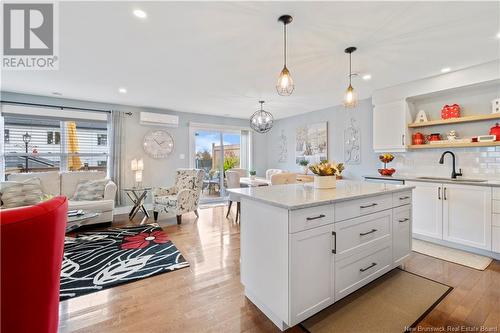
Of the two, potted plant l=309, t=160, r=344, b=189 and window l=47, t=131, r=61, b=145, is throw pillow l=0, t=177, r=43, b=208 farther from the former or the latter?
potted plant l=309, t=160, r=344, b=189

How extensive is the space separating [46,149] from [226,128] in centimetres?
403

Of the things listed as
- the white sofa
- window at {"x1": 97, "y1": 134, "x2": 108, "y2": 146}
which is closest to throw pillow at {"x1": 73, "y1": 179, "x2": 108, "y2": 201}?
the white sofa

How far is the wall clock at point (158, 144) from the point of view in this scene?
5.48m

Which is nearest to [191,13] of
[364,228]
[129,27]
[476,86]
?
[129,27]

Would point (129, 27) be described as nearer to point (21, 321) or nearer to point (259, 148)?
point (21, 321)

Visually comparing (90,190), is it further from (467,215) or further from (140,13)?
(467,215)

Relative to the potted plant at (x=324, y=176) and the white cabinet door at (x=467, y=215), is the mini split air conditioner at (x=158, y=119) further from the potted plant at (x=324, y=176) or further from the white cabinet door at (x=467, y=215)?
the white cabinet door at (x=467, y=215)

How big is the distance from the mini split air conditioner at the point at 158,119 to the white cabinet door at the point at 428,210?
202 inches

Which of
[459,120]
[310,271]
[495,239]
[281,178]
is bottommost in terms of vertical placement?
[495,239]

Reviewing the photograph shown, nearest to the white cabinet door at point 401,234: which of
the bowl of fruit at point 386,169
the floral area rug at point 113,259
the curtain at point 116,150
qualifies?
the bowl of fruit at point 386,169

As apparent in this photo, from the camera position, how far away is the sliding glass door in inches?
251

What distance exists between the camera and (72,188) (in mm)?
4332

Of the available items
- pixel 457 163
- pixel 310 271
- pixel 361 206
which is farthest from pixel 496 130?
pixel 310 271

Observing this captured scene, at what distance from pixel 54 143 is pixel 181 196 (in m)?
2.89
